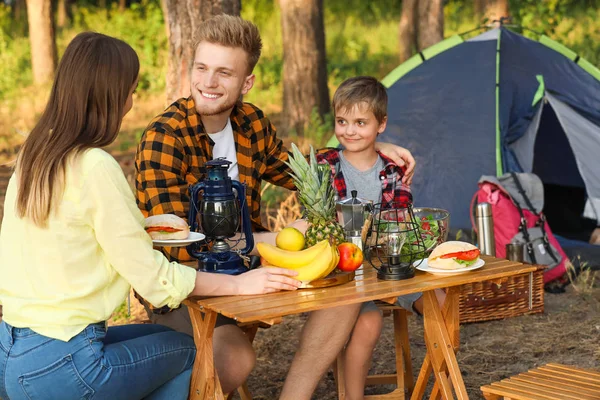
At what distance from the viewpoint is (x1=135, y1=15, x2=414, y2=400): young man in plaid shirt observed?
3324 millimetres

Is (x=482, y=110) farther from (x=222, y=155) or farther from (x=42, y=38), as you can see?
(x=42, y=38)

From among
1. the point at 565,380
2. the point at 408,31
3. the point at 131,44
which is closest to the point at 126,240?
the point at 565,380

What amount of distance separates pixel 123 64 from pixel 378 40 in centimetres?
1535

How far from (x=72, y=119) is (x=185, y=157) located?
814 millimetres

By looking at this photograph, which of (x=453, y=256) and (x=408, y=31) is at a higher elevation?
(x=408, y=31)

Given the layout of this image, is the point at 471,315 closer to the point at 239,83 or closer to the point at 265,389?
the point at 265,389

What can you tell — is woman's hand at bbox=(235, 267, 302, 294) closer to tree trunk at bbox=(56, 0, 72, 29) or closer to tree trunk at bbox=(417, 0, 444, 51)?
tree trunk at bbox=(417, 0, 444, 51)

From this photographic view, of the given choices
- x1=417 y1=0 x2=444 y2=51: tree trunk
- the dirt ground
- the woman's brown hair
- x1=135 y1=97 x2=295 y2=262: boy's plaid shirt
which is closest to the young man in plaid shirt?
x1=135 y1=97 x2=295 y2=262: boy's plaid shirt

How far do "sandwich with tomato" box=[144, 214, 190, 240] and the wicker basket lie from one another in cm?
259

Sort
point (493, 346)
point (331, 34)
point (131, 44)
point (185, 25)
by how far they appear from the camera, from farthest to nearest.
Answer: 1. point (331, 34)
2. point (131, 44)
3. point (185, 25)
4. point (493, 346)

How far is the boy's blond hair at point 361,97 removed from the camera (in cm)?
398

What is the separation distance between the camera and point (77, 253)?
9.12 feet

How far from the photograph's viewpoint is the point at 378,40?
58.4 feet

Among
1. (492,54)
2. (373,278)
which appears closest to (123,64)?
(373,278)
